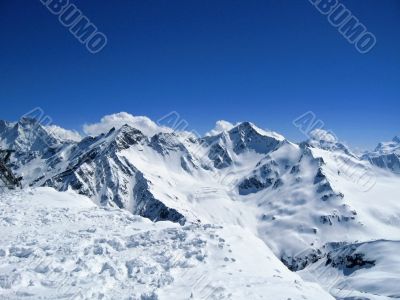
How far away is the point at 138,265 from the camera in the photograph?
16141mm

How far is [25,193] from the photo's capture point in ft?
110

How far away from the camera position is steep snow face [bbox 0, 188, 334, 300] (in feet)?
46.0

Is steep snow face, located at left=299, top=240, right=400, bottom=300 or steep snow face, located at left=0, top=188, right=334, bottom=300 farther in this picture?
steep snow face, located at left=299, top=240, right=400, bottom=300

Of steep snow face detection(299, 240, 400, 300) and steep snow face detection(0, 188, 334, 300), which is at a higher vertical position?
steep snow face detection(299, 240, 400, 300)

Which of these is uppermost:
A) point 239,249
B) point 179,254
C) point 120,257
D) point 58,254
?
point 239,249

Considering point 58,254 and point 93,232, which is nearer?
point 58,254

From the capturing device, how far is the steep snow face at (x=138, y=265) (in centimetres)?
1402

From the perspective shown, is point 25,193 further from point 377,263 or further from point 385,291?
point 377,263

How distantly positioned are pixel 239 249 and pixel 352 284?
5901 cm

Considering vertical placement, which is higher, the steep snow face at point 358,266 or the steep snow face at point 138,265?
the steep snow face at point 358,266

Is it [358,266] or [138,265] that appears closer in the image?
[138,265]

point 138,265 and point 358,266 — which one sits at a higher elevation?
point 358,266

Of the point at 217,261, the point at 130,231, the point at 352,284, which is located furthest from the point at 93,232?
the point at 352,284

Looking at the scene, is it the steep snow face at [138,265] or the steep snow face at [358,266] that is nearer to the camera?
the steep snow face at [138,265]
